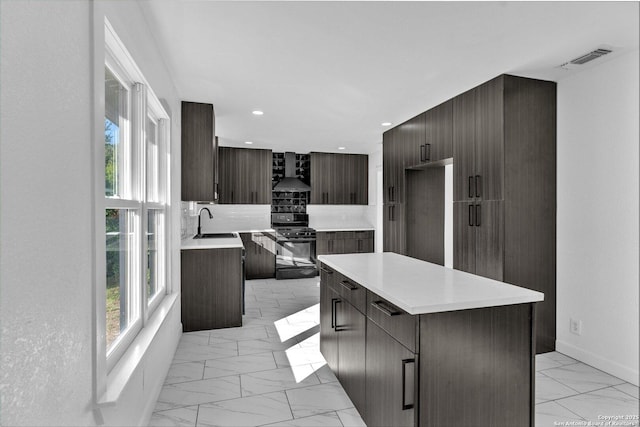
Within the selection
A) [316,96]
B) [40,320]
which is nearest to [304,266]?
[316,96]

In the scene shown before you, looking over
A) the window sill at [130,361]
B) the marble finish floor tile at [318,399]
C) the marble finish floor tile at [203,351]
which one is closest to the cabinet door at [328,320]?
the marble finish floor tile at [318,399]

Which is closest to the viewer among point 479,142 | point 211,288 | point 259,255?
point 479,142

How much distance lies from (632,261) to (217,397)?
3.11 m

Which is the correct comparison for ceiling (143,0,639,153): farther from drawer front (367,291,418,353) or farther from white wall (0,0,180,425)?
drawer front (367,291,418,353)

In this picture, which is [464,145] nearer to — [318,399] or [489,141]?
[489,141]

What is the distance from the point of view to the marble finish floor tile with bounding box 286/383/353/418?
84.4 inches

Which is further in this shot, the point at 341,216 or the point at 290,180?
the point at 341,216

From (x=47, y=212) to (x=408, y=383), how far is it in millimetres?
1423

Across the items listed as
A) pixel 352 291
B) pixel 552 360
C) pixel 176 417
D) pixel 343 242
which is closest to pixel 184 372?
pixel 176 417

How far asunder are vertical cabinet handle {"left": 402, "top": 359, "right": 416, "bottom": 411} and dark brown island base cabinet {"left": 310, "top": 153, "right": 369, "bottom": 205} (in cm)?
558

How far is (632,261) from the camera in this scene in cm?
250

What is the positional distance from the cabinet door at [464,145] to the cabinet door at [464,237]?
11cm

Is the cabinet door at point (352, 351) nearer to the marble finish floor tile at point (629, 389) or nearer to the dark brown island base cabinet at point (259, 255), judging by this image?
the marble finish floor tile at point (629, 389)

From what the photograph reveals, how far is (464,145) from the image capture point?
3.40m
